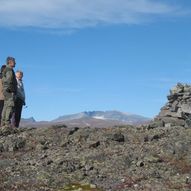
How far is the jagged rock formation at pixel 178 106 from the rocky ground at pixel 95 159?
7.54 meters

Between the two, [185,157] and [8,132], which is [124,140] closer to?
[185,157]

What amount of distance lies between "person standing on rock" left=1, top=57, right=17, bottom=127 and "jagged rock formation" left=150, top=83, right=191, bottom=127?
11863 millimetres

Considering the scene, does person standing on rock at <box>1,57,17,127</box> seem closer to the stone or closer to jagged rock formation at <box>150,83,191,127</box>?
the stone

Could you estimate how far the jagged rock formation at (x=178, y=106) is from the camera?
4072 cm

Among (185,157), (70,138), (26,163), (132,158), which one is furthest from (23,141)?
(185,157)

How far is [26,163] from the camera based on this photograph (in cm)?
2441

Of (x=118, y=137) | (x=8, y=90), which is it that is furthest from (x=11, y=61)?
(x=118, y=137)

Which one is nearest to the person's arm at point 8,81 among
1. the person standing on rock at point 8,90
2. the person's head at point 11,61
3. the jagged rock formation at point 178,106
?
the person standing on rock at point 8,90

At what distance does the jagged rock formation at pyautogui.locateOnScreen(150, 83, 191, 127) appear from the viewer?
134 feet

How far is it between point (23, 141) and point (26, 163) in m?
5.18

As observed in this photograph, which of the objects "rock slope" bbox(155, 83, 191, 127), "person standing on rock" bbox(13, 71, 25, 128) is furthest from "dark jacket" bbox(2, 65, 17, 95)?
"rock slope" bbox(155, 83, 191, 127)

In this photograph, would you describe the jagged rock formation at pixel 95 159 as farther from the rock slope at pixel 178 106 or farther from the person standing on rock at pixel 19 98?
the rock slope at pixel 178 106

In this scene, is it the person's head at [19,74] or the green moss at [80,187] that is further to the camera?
the person's head at [19,74]

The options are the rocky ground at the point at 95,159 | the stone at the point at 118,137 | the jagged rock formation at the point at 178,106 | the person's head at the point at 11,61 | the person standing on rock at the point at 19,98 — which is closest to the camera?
the rocky ground at the point at 95,159
